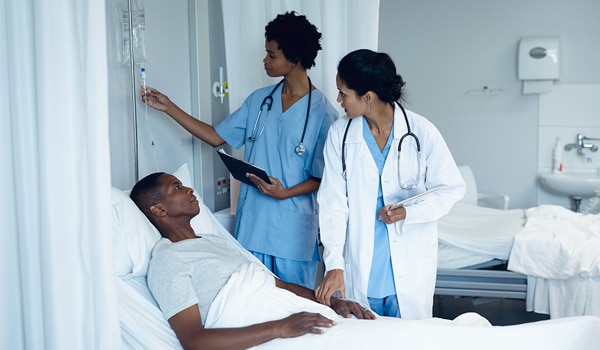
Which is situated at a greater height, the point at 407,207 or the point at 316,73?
the point at 316,73

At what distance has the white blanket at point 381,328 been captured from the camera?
157 cm

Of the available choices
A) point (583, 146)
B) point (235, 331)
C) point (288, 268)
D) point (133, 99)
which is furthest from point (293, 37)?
point (583, 146)

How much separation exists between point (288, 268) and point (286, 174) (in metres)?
0.33

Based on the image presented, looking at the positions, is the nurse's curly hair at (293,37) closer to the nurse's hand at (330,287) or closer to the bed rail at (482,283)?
the nurse's hand at (330,287)

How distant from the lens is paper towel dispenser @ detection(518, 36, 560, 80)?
14.4 ft

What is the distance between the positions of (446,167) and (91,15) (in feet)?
3.80

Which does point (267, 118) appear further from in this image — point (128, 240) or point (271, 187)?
point (128, 240)

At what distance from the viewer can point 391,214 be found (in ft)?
6.42

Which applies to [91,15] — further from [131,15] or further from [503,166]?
[503,166]

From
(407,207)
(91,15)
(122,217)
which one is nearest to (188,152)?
(122,217)

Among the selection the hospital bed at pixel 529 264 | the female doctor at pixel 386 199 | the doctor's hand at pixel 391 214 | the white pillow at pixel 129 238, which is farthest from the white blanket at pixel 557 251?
the white pillow at pixel 129 238

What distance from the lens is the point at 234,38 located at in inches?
106

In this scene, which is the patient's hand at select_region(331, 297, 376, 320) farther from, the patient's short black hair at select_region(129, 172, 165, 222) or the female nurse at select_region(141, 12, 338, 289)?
the patient's short black hair at select_region(129, 172, 165, 222)

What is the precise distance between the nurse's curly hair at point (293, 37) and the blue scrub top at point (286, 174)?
0.48 ft
